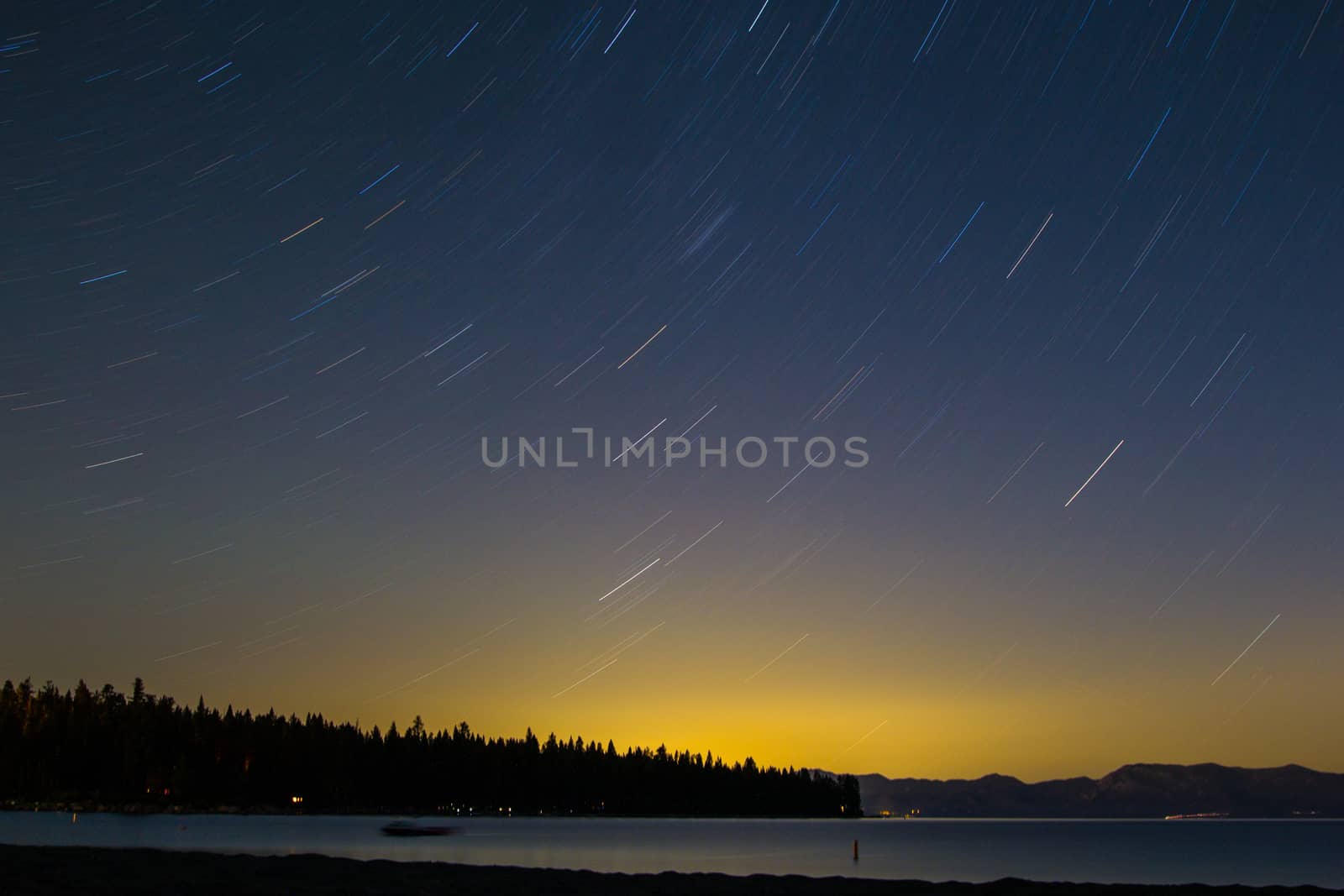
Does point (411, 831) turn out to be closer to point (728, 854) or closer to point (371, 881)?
point (728, 854)

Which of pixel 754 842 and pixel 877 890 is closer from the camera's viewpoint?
pixel 877 890

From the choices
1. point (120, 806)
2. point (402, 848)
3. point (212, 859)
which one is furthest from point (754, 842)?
point (120, 806)

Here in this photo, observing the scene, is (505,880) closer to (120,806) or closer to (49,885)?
(49,885)

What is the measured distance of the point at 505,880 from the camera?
126ft

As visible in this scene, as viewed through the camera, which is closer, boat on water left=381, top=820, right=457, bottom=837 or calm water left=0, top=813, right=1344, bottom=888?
calm water left=0, top=813, right=1344, bottom=888

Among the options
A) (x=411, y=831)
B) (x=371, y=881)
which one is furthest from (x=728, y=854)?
(x=371, y=881)

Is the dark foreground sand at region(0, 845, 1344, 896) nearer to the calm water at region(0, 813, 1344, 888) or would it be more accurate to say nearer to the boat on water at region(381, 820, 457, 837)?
the calm water at region(0, 813, 1344, 888)

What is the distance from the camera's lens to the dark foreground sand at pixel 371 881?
3180 centimetres

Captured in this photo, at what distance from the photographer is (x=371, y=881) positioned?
35844mm

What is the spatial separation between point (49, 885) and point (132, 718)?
555 feet

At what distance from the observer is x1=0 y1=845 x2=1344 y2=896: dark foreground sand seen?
3180cm

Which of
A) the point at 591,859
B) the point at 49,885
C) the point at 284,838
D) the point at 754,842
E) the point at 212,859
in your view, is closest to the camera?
the point at 49,885

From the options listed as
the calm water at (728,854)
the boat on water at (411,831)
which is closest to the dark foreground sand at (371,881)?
the calm water at (728,854)

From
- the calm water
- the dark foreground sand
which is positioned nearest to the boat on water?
the calm water
